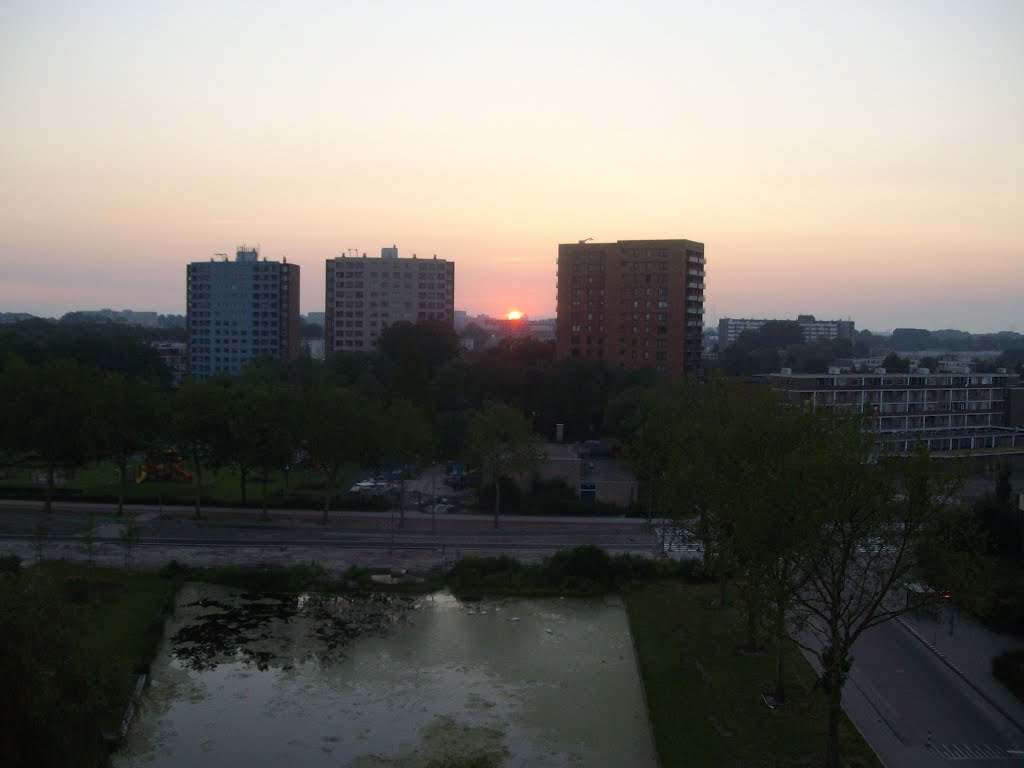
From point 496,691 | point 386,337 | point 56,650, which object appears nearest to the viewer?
point 56,650

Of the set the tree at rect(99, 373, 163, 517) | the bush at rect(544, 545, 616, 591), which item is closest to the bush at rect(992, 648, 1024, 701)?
the bush at rect(544, 545, 616, 591)

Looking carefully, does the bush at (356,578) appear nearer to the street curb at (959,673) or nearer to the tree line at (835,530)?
the tree line at (835,530)

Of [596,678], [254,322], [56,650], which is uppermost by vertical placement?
[254,322]

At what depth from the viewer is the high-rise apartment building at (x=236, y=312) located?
76.5 metres

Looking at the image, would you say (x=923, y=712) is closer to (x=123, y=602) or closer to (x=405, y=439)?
(x=123, y=602)

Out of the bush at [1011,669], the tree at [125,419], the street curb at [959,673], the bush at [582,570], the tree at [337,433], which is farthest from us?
the tree at [125,419]

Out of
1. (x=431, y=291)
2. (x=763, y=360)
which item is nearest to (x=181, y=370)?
(x=431, y=291)

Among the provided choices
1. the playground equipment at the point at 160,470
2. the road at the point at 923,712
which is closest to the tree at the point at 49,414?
the playground equipment at the point at 160,470

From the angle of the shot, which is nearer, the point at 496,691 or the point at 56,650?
the point at 56,650

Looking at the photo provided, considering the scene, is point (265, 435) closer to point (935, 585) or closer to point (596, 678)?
point (596, 678)

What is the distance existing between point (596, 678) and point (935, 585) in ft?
19.3

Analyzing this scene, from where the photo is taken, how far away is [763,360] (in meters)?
75.7

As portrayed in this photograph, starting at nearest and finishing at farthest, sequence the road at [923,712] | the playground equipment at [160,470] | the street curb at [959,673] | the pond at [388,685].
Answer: the road at [923,712] → the pond at [388,685] → the street curb at [959,673] → the playground equipment at [160,470]

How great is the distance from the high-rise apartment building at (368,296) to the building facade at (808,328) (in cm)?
5436
